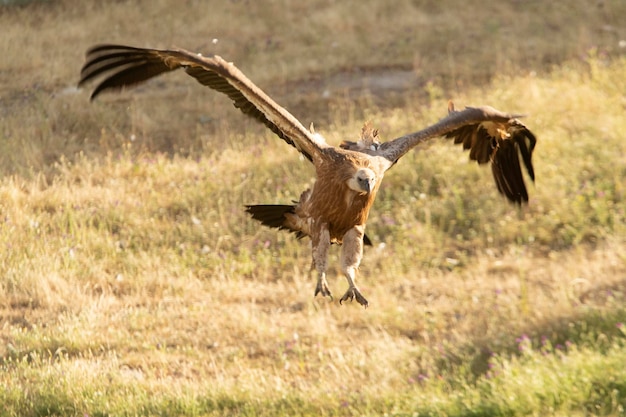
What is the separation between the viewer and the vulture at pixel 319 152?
20.5 ft

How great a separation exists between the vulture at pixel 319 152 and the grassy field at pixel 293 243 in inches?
117

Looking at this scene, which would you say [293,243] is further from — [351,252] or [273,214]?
[351,252]

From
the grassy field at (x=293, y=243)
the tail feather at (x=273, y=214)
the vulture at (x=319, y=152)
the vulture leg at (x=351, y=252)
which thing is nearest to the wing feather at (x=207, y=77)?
the vulture at (x=319, y=152)

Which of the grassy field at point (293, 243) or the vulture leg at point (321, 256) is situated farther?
the grassy field at point (293, 243)

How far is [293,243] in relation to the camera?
41.7ft

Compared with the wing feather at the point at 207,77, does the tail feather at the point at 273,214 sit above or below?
below

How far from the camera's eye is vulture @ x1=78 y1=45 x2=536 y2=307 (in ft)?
20.5

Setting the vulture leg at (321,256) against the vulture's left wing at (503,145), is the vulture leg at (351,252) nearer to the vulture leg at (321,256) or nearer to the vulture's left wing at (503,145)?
the vulture leg at (321,256)

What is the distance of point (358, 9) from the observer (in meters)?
20.9

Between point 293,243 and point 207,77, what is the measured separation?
5.97 m

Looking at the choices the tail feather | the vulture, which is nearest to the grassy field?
the tail feather

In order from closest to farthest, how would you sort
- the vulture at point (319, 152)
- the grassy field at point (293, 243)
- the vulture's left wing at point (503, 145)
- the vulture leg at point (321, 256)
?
the vulture at point (319, 152), the vulture leg at point (321, 256), the vulture's left wing at point (503, 145), the grassy field at point (293, 243)

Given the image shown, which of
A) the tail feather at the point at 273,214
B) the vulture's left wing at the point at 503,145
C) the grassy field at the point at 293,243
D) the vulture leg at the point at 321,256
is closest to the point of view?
the vulture leg at the point at 321,256

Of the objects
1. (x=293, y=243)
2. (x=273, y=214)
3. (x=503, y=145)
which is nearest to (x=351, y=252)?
(x=273, y=214)
